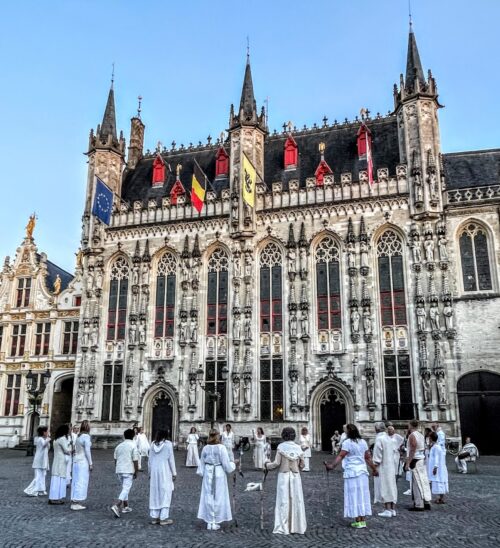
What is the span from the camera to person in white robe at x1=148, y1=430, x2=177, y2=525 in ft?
33.1

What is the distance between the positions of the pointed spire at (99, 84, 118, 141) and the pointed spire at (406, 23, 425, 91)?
62.9 ft

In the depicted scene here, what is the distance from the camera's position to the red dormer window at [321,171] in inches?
1251

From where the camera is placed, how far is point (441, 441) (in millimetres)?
14320

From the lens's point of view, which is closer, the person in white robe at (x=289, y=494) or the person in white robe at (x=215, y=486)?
the person in white robe at (x=289, y=494)

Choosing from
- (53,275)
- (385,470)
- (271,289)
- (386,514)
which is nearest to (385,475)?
(385,470)

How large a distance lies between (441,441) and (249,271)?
707 inches

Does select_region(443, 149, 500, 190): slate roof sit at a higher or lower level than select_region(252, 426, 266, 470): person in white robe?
higher

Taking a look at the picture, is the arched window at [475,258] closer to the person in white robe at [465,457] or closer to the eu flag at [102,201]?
the person in white robe at [465,457]

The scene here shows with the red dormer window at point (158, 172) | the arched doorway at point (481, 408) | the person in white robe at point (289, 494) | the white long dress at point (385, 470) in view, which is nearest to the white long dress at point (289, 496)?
the person in white robe at point (289, 494)

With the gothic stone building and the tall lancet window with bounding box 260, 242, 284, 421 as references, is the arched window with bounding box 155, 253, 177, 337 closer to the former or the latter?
the gothic stone building

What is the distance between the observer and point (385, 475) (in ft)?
36.4

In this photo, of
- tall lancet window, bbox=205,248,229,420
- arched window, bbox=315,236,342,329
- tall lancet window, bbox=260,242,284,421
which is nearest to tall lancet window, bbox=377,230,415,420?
arched window, bbox=315,236,342,329

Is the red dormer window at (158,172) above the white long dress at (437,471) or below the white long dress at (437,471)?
above

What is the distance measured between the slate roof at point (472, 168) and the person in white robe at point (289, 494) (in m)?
24.3
